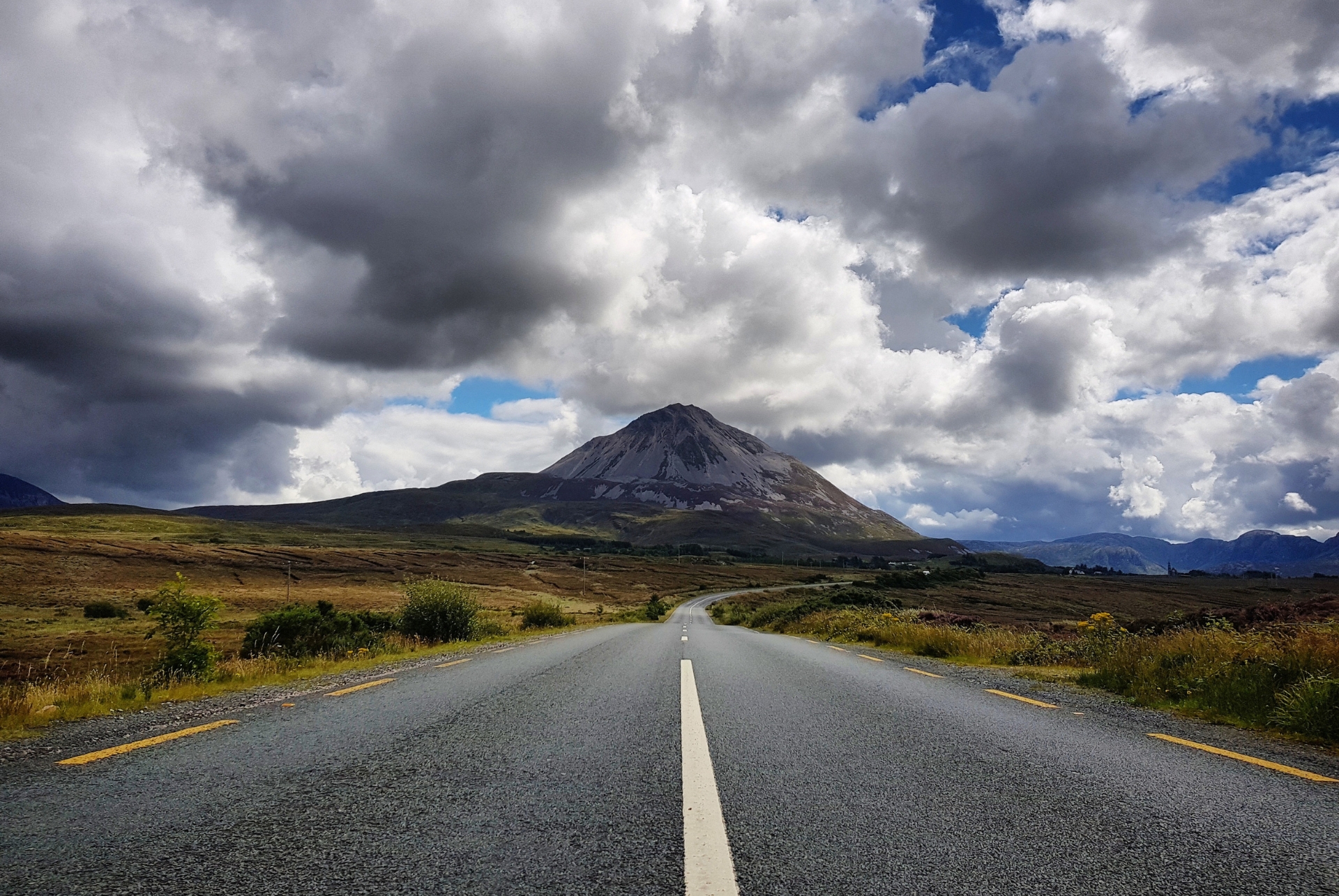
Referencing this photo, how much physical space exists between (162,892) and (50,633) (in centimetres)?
5113

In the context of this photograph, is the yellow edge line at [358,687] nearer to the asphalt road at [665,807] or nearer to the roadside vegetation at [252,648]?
the asphalt road at [665,807]

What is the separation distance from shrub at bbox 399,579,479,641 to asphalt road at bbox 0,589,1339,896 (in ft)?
62.3

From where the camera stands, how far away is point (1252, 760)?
220 inches

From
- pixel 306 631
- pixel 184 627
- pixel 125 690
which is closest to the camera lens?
pixel 125 690

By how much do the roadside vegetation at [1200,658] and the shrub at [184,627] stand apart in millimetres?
16569

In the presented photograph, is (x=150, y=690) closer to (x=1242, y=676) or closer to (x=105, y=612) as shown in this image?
(x=1242, y=676)

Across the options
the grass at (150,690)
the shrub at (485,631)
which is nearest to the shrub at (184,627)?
the grass at (150,690)

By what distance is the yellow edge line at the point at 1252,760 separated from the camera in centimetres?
504

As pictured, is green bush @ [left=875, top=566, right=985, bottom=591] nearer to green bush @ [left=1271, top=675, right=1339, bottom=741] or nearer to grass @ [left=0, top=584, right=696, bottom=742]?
grass @ [left=0, top=584, right=696, bottom=742]

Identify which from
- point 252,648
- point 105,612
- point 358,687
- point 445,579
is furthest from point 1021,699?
point 445,579

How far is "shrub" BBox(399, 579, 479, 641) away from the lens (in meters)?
25.7

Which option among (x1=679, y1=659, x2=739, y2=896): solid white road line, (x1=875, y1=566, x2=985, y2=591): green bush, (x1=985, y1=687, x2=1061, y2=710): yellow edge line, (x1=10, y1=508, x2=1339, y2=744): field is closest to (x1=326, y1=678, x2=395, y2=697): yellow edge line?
(x1=10, y1=508, x2=1339, y2=744): field

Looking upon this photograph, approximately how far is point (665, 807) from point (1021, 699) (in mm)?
7161

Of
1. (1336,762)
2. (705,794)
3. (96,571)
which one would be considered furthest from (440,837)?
(96,571)
